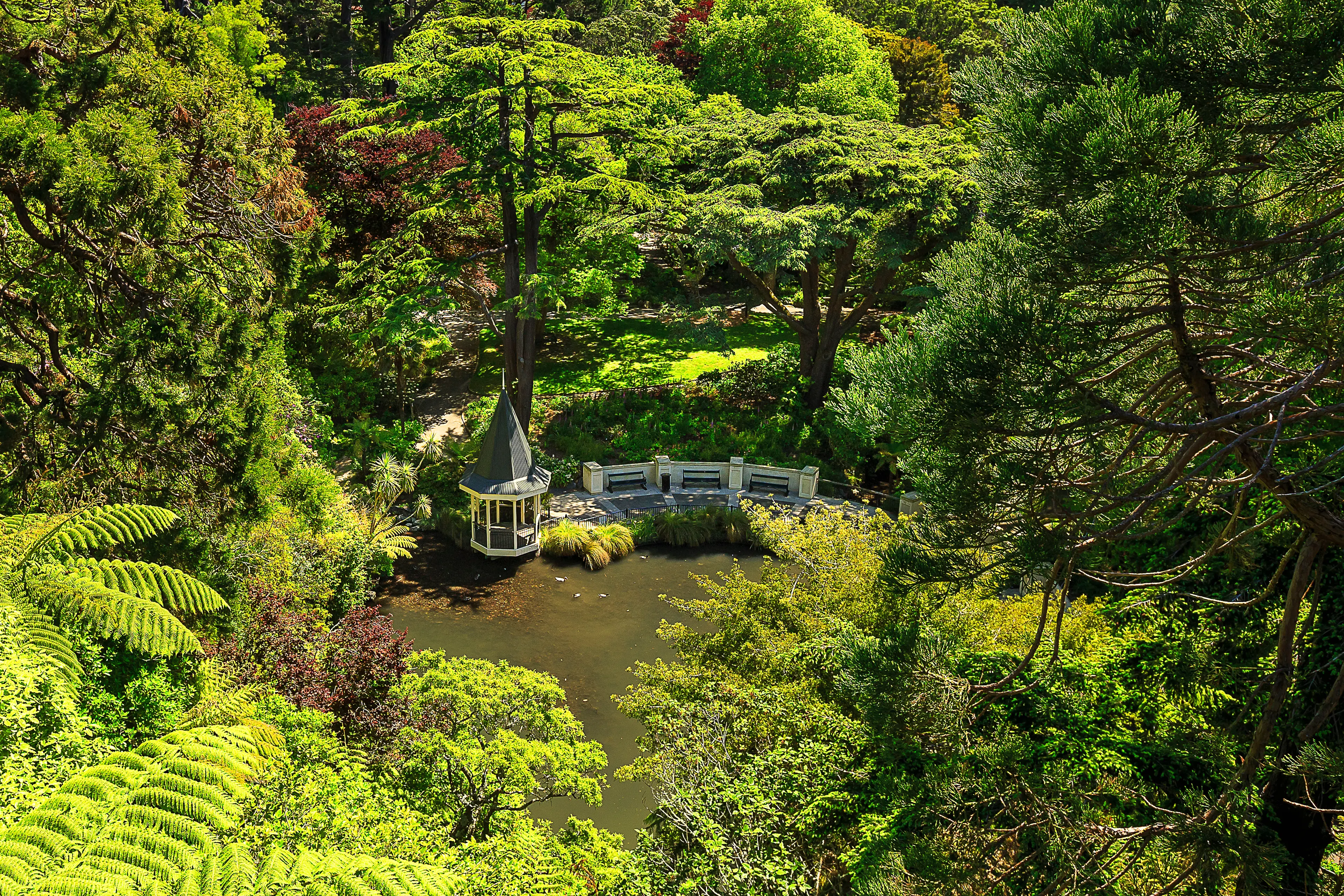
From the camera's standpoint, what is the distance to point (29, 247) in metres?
10.8

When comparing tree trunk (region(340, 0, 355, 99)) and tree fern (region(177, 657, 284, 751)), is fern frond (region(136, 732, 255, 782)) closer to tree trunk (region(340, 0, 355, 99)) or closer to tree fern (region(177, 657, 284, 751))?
tree fern (region(177, 657, 284, 751))

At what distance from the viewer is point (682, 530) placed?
60.8ft

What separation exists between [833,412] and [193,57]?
14.7 metres

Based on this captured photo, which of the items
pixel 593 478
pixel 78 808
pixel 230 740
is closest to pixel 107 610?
pixel 230 740

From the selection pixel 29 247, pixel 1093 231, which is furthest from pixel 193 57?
pixel 1093 231

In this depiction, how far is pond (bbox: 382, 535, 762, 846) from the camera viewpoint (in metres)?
13.5

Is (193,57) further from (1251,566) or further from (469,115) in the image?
(1251,566)

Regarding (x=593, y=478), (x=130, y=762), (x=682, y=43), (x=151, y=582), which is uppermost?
(x=682, y=43)

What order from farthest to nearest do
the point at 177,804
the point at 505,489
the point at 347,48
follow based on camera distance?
the point at 347,48, the point at 505,489, the point at 177,804

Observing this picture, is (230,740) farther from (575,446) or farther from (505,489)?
(575,446)

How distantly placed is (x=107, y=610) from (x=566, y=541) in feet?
36.6

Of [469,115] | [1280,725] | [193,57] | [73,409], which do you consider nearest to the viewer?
[1280,725]

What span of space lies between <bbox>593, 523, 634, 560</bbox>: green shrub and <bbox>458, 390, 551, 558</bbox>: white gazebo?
1.22m

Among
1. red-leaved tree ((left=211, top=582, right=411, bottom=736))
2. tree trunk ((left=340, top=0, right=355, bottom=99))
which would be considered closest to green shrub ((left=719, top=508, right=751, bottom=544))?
red-leaved tree ((left=211, top=582, right=411, bottom=736))
